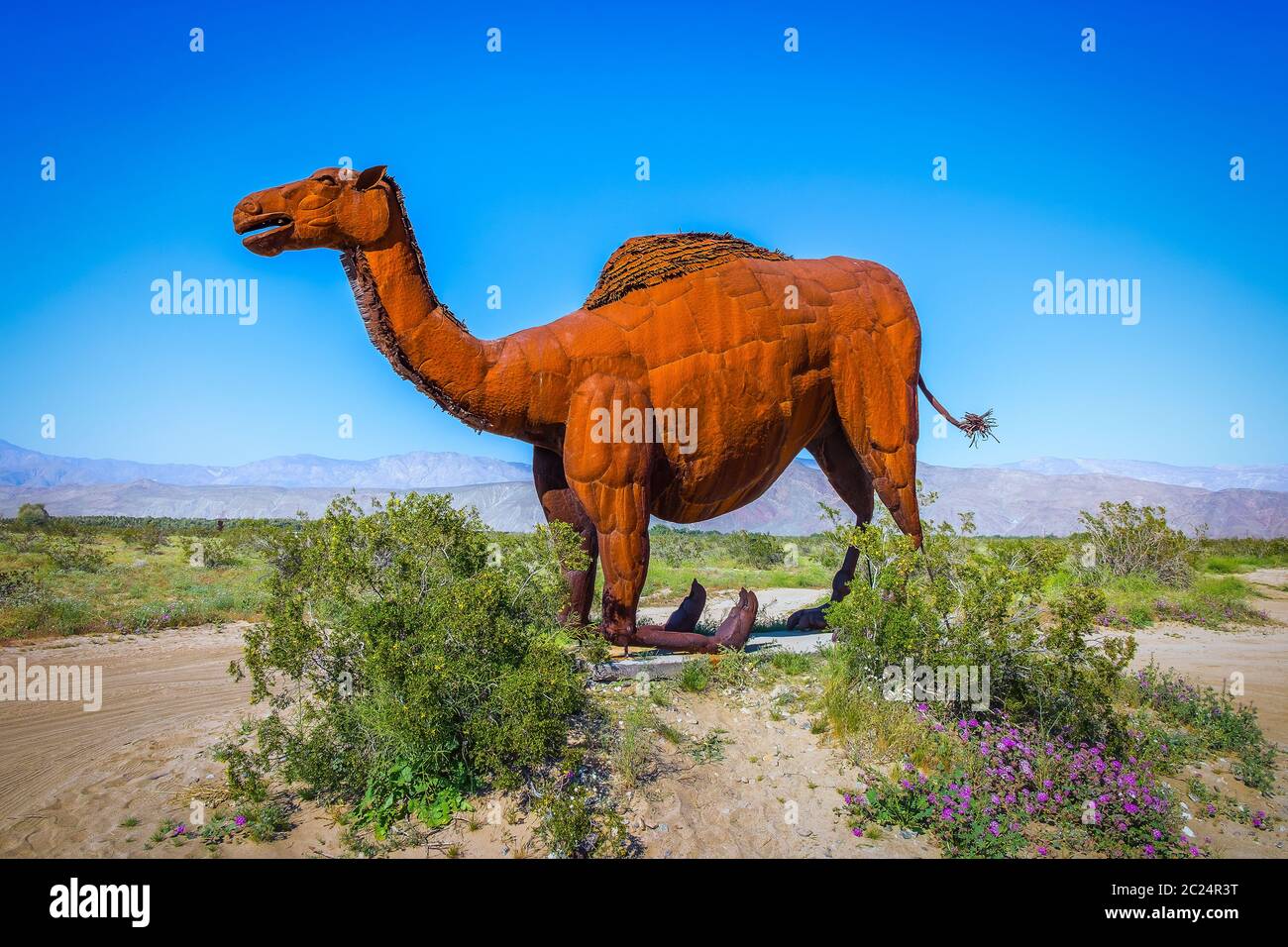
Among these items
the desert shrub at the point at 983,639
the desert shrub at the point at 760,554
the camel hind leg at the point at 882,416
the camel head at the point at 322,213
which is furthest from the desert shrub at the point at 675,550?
the camel head at the point at 322,213

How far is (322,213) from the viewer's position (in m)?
5.64

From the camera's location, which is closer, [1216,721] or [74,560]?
[1216,721]

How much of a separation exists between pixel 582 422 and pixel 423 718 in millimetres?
2643

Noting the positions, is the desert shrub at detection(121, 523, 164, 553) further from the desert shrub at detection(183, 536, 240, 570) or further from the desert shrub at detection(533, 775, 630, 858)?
the desert shrub at detection(533, 775, 630, 858)

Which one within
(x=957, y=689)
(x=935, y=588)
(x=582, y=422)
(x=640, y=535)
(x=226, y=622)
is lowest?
(x=226, y=622)

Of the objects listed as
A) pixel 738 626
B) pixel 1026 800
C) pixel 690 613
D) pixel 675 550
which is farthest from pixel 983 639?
pixel 675 550

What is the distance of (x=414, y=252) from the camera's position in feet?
19.5

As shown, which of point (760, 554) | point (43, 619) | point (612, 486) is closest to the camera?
point (612, 486)

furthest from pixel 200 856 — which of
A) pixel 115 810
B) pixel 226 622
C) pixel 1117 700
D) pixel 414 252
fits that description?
pixel 226 622

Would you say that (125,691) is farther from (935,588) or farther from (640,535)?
(935,588)

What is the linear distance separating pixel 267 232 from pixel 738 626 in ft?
16.6

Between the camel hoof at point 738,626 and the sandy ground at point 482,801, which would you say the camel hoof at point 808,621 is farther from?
the sandy ground at point 482,801

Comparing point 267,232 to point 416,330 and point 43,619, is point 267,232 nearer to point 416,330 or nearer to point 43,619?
point 416,330

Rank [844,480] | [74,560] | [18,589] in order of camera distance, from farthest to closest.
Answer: [74,560], [18,589], [844,480]
